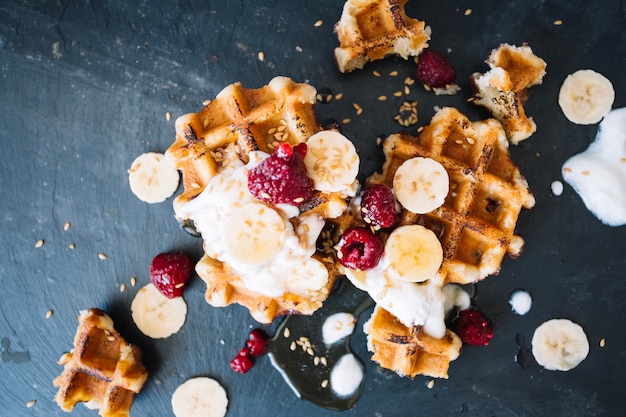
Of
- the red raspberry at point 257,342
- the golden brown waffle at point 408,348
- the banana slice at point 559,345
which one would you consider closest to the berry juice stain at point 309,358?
the red raspberry at point 257,342

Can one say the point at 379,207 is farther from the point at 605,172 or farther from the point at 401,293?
the point at 605,172

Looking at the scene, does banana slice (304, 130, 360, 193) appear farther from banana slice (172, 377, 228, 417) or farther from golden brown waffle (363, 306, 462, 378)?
banana slice (172, 377, 228, 417)

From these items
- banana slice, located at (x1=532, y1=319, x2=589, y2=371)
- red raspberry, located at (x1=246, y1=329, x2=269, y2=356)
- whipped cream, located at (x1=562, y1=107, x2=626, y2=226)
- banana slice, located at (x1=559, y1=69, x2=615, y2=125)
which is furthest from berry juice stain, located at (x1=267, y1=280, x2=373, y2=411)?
banana slice, located at (x1=559, y1=69, x2=615, y2=125)

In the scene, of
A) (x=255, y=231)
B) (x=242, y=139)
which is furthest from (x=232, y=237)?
(x=242, y=139)

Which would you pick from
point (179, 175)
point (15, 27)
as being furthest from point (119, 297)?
point (15, 27)

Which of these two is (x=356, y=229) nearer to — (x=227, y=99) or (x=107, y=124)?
(x=227, y=99)

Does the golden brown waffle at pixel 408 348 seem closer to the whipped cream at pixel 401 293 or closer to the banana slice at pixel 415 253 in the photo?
the whipped cream at pixel 401 293

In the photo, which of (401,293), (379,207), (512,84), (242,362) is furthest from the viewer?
(242,362)
